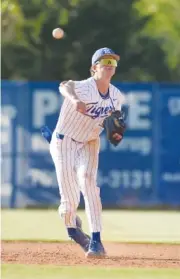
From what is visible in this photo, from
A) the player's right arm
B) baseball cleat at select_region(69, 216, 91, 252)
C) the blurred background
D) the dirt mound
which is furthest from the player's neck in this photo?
the blurred background

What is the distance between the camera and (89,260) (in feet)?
28.3

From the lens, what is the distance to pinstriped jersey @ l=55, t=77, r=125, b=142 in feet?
29.1

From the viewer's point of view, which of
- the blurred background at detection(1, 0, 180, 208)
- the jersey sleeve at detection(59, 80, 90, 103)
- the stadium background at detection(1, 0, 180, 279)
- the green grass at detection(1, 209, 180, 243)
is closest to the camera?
the jersey sleeve at detection(59, 80, 90, 103)

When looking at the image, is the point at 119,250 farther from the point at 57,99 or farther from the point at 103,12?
the point at 103,12

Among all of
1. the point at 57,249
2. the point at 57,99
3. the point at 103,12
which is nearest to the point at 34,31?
the point at 103,12

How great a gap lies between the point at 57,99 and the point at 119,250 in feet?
21.3

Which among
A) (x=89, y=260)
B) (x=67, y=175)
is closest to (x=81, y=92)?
(x=67, y=175)

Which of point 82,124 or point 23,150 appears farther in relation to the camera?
point 23,150

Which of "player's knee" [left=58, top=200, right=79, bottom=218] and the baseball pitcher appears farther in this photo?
"player's knee" [left=58, top=200, right=79, bottom=218]

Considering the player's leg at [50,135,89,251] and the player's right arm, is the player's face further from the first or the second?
the player's leg at [50,135,89,251]

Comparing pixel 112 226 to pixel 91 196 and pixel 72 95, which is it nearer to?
pixel 91 196

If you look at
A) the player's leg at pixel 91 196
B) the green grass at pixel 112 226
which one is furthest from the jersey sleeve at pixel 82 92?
the green grass at pixel 112 226

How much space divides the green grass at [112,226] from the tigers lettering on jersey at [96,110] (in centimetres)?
241

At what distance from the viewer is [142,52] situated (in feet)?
85.9
